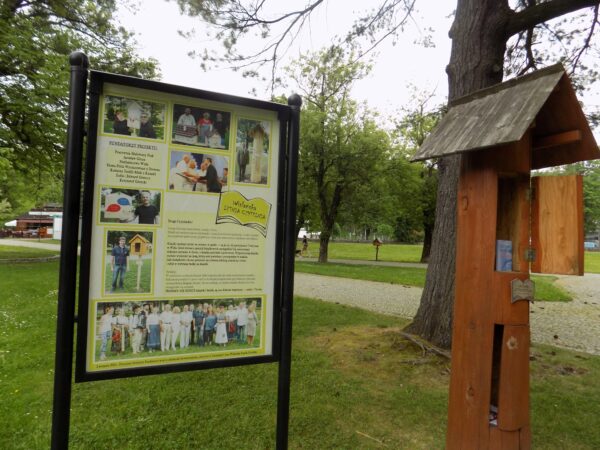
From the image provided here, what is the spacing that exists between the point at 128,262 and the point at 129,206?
291mm

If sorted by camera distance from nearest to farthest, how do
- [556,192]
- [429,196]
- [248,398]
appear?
[556,192] < [248,398] < [429,196]

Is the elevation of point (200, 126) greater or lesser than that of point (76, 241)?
greater

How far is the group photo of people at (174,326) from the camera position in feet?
6.45

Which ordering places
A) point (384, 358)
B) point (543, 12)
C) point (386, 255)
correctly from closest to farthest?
point (543, 12) < point (384, 358) < point (386, 255)

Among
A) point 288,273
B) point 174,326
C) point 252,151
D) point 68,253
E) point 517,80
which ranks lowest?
point 174,326

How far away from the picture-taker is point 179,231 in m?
2.09

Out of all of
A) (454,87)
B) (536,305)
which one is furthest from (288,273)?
(536,305)

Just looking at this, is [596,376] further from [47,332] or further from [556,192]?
[47,332]

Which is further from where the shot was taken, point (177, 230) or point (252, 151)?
point (252, 151)

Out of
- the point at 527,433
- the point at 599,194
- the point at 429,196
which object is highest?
the point at 599,194

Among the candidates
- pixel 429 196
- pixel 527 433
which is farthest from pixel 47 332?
pixel 429 196

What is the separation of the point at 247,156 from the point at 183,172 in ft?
1.29

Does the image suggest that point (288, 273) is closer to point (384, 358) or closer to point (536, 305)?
point (384, 358)

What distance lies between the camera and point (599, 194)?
40.9 metres
